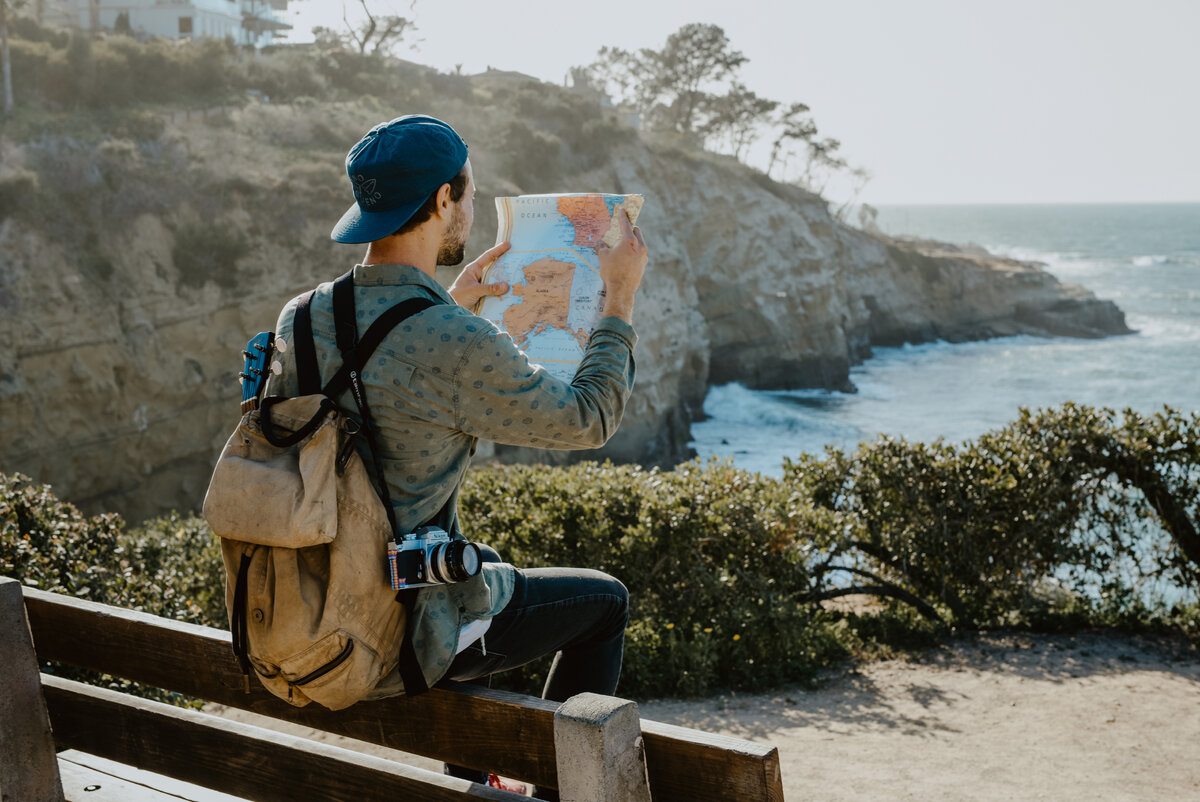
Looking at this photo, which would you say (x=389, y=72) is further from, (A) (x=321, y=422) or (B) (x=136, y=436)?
(A) (x=321, y=422)

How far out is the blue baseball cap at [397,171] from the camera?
1.83 m

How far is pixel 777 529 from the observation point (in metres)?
6.60

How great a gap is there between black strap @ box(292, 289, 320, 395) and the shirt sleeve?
0.92 feet

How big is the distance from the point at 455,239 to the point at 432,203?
97 millimetres

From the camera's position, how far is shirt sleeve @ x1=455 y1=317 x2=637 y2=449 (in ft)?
5.65

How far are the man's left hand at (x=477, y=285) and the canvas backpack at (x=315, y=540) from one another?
0.58m

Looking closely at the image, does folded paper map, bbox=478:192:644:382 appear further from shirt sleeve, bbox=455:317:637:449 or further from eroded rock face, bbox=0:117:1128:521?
eroded rock face, bbox=0:117:1128:521

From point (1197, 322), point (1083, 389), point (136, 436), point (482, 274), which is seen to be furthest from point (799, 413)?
point (1197, 322)

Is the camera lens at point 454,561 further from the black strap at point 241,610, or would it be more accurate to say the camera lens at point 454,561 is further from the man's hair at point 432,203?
the man's hair at point 432,203

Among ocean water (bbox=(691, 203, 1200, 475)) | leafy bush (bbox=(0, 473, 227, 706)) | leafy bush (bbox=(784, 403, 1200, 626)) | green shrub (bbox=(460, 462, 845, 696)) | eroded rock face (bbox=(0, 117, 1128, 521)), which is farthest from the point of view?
ocean water (bbox=(691, 203, 1200, 475))

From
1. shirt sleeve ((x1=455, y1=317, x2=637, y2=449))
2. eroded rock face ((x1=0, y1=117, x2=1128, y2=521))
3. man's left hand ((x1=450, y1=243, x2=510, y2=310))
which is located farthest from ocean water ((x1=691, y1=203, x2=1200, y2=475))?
shirt sleeve ((x1=455, y1=317, x2=637, y2=449))

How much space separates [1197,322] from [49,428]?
2393 inches

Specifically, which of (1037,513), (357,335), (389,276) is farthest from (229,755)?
(1037,513)

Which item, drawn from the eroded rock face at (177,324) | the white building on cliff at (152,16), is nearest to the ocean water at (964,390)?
the eroded rock face at (177,324)
